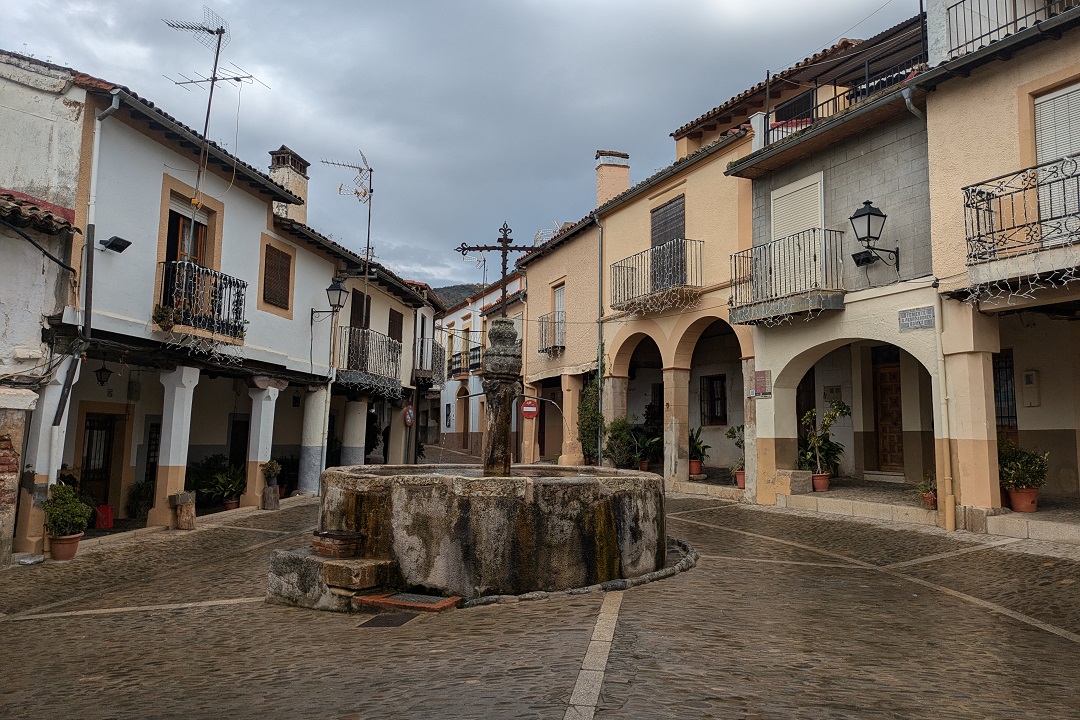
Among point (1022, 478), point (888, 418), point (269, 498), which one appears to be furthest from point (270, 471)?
point (1022, 478)

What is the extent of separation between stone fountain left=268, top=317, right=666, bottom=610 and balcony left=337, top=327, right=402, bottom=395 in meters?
12.2

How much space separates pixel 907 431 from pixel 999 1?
779cm

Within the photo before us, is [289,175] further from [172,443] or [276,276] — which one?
[172,443]

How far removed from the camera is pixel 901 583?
738cm

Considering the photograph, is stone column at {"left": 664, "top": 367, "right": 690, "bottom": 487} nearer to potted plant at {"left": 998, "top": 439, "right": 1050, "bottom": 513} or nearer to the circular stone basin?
potted plant at {"left": 998, "top": 439, "right": 1050, "bottom": 513}

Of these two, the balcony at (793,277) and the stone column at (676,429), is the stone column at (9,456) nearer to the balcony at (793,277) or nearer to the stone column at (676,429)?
the balcony at (793,277)

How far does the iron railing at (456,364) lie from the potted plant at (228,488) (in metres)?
22.9

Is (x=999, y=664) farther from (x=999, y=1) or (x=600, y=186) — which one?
(x=600, y=186)

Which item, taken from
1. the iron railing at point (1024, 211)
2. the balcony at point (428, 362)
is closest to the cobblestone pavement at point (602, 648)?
the iron railing at point (1024, 211)

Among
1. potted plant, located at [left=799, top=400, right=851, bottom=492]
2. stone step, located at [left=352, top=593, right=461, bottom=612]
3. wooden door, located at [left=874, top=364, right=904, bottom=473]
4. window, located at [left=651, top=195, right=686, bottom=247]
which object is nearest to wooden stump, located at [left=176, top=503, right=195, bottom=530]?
stone step, located at [left=352, top=593, right=461, bottom=612]

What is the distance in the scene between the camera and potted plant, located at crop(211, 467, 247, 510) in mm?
15461

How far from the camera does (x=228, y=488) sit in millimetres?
15539

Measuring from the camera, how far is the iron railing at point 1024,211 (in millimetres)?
9016

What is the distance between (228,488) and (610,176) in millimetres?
13856
